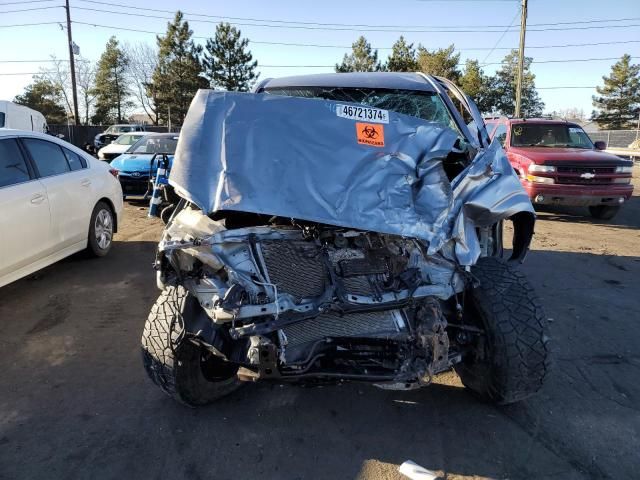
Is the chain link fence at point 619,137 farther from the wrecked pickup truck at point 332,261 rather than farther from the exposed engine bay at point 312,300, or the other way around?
the exposed engine bay at point 312,300

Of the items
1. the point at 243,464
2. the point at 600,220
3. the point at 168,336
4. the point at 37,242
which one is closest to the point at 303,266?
the point at 168,336

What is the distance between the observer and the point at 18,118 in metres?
19.2

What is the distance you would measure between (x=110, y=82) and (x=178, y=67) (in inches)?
441

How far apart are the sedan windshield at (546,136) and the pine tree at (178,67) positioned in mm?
37359

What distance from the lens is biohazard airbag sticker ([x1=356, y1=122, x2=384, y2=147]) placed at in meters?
2.98

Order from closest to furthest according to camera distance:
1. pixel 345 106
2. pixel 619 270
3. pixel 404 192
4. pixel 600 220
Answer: pixel 404 192 → pixel 345 106 → pixel 619 270 → pixel 600 220

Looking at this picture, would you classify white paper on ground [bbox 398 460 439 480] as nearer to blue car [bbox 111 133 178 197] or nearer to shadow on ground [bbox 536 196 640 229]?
shadow on ground [bbox 536 196 640 229]

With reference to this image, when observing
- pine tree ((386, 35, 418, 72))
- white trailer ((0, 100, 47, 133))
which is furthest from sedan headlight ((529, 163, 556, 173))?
pine tree ((386, 35, 418, 72))

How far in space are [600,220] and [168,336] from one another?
9797 mm

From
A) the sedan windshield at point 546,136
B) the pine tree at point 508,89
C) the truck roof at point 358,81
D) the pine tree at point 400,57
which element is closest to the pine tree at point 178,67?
the pine tree at point 400,57

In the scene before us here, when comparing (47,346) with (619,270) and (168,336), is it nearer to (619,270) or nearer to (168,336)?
(168,336)

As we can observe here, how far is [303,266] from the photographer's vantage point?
108 inches

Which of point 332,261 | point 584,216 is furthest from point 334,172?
point 584,216

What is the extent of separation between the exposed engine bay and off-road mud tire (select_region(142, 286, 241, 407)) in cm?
13
